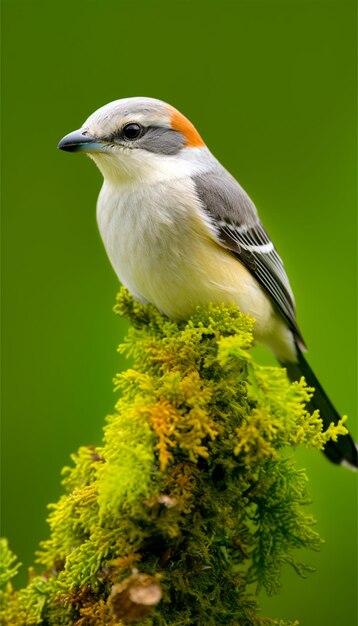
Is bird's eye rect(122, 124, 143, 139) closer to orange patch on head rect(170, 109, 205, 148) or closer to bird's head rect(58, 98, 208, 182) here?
bird's head rect(58, 98, 208, 182)

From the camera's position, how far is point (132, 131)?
2707 mm

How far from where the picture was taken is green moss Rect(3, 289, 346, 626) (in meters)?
1.74

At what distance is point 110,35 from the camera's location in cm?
448

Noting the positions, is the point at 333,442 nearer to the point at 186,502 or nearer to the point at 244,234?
the point at 244,234

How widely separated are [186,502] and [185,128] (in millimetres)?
1587

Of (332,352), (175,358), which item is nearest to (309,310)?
(332,352)

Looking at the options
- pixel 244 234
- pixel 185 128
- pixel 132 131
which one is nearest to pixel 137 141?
pixel 132 131

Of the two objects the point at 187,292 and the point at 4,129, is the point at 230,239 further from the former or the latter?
the point at 4,129

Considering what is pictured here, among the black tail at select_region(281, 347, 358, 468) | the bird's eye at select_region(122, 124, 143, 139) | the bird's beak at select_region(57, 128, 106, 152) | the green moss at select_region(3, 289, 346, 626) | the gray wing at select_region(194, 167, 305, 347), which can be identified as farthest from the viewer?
the black tail at select_region(281, 347, 358, 468)

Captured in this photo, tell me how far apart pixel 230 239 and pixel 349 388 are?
47.7 inches

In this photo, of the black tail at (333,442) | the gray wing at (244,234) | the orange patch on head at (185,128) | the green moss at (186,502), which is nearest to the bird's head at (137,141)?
the orange patch on head at (185,128)

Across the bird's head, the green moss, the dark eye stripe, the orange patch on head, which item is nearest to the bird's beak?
the bird's head

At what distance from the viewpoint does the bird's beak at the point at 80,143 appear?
258 cm

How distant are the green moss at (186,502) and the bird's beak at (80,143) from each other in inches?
34.8
